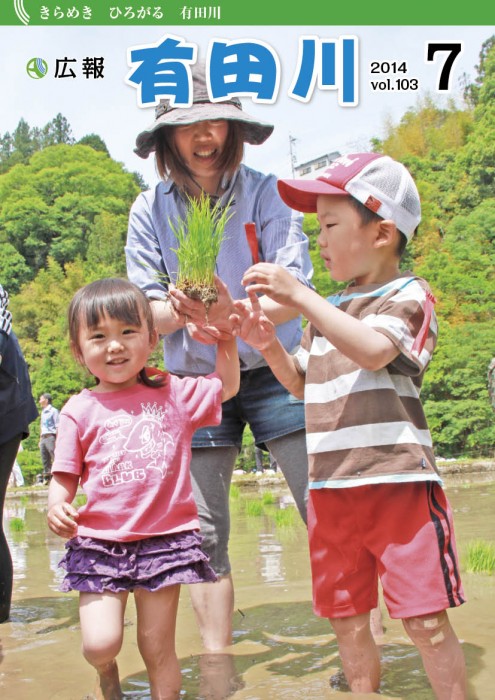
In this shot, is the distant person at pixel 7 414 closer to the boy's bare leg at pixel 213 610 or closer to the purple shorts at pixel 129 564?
the boy's bare leg at pixel 213 610

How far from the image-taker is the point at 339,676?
8.20 ft

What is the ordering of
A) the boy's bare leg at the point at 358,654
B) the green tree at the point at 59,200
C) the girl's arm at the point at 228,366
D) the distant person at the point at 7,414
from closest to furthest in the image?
the boy's bare leg at the point at 358,654 < the girl's arm at the point at 228,366 < the distant person at the point at 7,414 < the green tree at the point at 59,200

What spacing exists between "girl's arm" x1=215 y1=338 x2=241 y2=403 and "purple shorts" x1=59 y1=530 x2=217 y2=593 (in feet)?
1.76

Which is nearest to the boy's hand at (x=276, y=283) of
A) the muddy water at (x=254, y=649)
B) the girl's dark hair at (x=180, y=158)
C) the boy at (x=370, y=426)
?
the boy at (x=370, y=426)

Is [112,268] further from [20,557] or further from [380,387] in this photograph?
[380,387]

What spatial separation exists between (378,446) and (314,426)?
23 cm

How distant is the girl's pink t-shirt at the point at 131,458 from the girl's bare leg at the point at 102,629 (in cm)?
18

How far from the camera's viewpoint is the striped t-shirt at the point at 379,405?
2.17 m

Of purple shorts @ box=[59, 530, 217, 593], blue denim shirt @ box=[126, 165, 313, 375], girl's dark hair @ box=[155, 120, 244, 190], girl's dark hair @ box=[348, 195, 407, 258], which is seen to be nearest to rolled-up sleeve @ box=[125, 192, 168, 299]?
blue denim shirt @ box=[126, 165, 313, 375]

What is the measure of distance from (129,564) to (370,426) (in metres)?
0.78

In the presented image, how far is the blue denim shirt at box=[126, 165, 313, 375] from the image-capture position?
115 inches

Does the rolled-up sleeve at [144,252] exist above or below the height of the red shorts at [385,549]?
above

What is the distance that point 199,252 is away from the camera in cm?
257

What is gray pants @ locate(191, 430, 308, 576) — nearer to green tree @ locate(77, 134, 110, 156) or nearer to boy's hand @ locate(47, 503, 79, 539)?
boy's hand @ locate(47, 503, 79, 539)
